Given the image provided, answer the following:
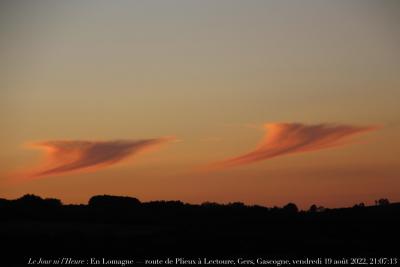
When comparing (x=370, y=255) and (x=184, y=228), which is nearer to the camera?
(x=370, y=255)

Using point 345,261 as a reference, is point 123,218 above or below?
above

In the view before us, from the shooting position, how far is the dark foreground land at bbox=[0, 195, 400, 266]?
64.4 metres

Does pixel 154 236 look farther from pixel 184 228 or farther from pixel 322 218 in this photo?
pixel 322 218

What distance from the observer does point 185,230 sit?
72.1 metres

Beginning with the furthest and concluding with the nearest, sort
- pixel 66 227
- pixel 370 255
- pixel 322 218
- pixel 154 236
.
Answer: pixel 322 218, pixel 66 227, pixel 154 236, pixel 370 255

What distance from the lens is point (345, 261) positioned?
60719mm

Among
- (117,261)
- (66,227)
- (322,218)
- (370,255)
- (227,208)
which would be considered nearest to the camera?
(117,261)

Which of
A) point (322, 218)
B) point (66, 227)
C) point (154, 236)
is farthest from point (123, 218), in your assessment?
point (322, 218)

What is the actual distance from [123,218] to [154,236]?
50.6ft

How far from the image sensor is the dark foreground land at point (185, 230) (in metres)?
64.4

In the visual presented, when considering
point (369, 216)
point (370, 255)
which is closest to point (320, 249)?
point (370, 255)

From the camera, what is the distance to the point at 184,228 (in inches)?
2904

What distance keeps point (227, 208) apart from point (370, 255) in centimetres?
3153

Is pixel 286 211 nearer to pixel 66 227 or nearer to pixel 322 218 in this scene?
pixel 322 218
